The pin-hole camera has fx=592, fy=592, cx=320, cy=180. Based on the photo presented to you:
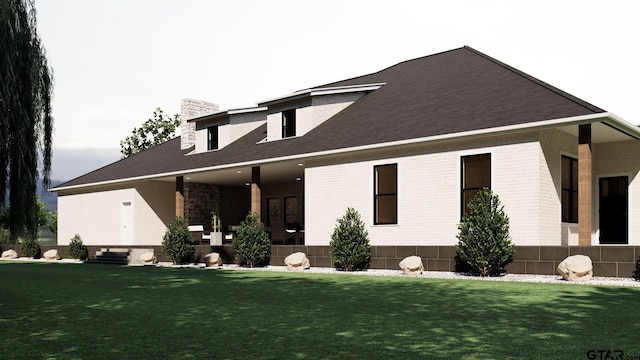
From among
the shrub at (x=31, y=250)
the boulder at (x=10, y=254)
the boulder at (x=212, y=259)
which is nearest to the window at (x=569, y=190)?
Result: the boulder at (x=212, y=259)

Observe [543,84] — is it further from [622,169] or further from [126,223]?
[126,223]

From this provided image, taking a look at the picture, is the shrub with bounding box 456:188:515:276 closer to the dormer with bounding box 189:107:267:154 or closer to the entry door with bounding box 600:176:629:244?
the entry door with bounding box 600:176:629:244

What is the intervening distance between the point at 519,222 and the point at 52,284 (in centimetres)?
1167

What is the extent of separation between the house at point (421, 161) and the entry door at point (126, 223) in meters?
0.08

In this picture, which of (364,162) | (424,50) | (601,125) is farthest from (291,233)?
A: (601,125)

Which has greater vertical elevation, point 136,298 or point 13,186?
point 13,186

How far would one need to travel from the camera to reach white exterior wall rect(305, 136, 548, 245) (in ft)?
51.1

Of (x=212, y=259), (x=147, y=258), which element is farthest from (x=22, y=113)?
A: (x=147, y=258)

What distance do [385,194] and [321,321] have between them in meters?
11.6

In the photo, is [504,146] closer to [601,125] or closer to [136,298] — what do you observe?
[601,125]

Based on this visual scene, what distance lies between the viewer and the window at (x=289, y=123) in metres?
23.6

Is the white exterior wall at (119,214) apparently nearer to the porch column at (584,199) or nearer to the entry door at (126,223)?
the entry door at (126,223)

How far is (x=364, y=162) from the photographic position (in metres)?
19.1

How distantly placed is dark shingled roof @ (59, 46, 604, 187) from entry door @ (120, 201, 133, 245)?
1502 millimetres
